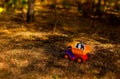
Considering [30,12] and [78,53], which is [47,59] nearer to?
[78,53]

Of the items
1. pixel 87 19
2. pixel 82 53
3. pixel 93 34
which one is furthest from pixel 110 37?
pixel 82 53

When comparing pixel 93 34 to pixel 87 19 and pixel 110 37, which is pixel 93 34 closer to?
pixel 110 37

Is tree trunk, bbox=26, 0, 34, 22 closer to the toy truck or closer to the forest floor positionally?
the forest floor

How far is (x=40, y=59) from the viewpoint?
502 inches

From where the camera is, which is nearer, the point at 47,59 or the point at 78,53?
the point at 78,53

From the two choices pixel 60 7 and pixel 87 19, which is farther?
pixel 60 7

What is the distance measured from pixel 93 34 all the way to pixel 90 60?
6.43 m

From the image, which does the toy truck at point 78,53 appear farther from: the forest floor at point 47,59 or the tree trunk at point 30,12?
A: the tree trunk at point 30,12

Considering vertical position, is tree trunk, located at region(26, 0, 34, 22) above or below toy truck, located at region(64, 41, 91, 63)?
above

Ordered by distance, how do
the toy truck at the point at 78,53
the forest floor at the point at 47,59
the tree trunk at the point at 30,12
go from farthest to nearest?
the tree trunk at the point at 30,12 → the toy truck at the point at 78,53 → the forest floor at the point at 47,59

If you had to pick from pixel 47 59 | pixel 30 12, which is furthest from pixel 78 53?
pixel 30 12

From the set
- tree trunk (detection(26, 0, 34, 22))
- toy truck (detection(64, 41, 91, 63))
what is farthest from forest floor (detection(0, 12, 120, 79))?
tree trunk (detection(26, 0, 34, 22))

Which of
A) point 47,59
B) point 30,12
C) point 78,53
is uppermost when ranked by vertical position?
point 30,12

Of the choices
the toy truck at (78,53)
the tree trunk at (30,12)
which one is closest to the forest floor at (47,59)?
the toy truck at (78,53)
